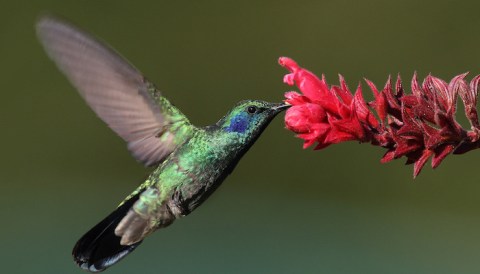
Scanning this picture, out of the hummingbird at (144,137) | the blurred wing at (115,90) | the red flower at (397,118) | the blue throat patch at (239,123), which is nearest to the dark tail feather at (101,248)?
the hummingbird at (144,137)

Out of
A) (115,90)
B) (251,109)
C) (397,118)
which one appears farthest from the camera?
(115,90)

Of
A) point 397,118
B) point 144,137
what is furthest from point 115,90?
point 397,118

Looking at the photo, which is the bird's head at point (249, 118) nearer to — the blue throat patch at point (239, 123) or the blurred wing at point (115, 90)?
the blue throat patch at point (239, 123)

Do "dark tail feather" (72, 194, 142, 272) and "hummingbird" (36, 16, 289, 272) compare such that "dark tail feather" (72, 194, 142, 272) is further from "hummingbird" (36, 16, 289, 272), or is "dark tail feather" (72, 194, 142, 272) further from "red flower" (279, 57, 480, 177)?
"red flower" (279, 57, 480, 177)

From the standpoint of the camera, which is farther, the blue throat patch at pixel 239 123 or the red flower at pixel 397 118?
the blue throat patch at pixel 239 123

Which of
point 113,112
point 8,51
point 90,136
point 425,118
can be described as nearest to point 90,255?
point 113,112

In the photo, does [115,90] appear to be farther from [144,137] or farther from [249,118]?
[249,118]

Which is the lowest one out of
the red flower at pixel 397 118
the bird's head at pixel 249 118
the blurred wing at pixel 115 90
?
the red flower at pixel 397 118

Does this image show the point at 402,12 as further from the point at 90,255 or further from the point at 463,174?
the point at 90,255
